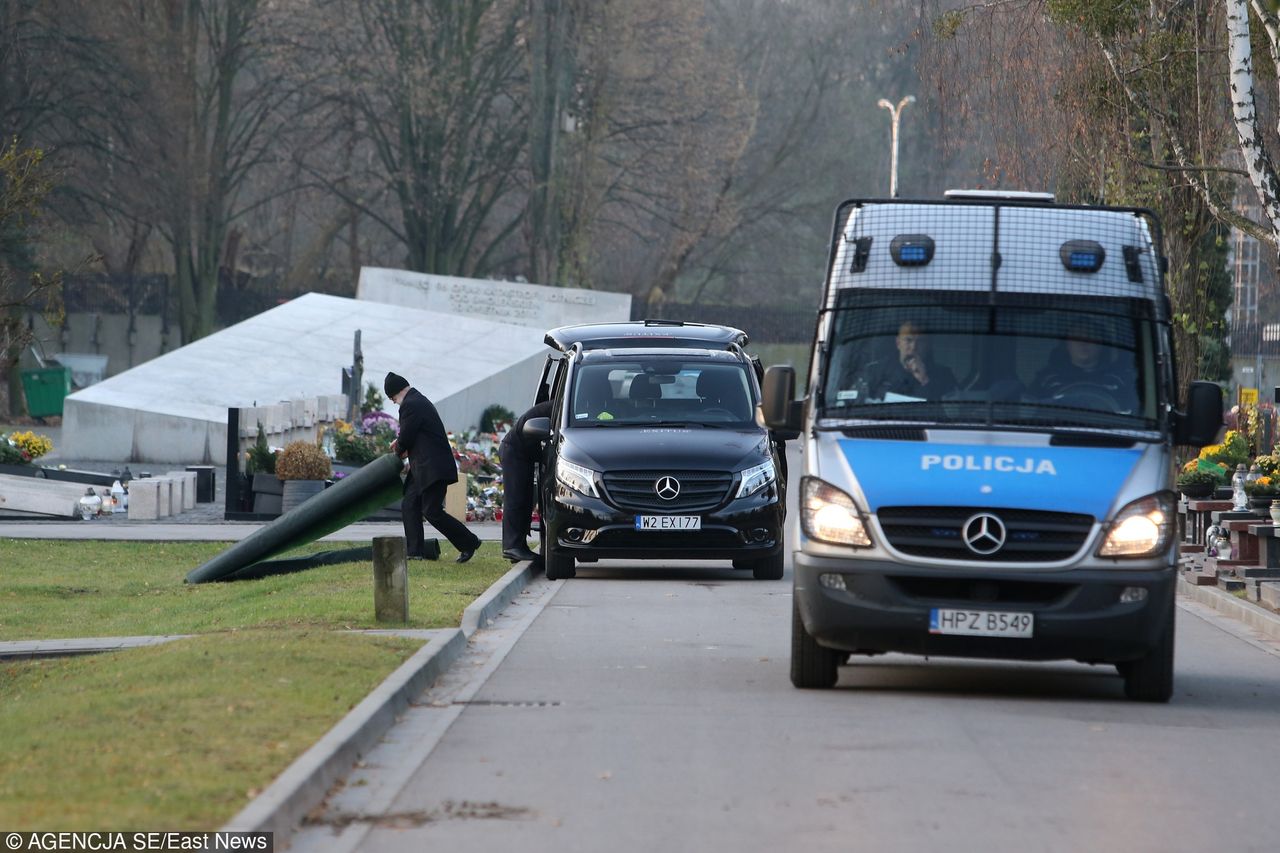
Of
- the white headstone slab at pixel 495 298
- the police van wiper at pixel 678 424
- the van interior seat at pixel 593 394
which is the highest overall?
the white headstone slab at pixel 495 298

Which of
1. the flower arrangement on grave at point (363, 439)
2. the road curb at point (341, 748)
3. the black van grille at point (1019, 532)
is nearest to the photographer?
the road curb at point (341, 748)

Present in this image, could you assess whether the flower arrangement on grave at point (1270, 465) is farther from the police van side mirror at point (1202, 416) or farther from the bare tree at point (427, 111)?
the bare tree at point (427, 111)

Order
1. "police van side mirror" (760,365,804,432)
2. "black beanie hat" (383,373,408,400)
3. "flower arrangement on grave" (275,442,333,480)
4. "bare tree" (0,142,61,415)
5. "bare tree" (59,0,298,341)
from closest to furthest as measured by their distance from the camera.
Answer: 1. "police van side mirror" (760,365,804,432)
2. "black beanie hat" (383,373,408,400)
3. "bare tree" (0,142,61,415)
4. "flower arrangement on grave" (275,442,333,480)
5. "bare tree" (59,0,298,341)

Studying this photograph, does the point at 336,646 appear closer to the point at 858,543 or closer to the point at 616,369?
the point at 858,543

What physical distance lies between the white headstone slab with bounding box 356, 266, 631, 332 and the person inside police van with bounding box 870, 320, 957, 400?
4037 centimetres

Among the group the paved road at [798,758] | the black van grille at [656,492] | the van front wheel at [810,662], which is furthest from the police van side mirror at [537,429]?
the van front wheel at [810,662]

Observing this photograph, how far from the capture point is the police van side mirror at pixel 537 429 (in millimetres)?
19328

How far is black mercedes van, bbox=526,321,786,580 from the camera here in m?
18.3

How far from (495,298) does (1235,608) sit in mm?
36804

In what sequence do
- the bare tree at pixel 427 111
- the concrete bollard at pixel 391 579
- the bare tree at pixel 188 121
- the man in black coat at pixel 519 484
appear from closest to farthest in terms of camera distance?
1. the concrete bollard at pixel 391 579
2. the man in black coat at pixel 519 484
3. the bare tree at pixel 188 121
4. the bare tree at pixel 427 111

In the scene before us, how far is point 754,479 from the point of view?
60.7ft

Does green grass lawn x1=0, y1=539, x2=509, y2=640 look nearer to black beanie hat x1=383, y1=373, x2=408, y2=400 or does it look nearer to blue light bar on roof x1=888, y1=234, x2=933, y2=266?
black beanie hat x1=383, y1=373, x2=408, y2=400

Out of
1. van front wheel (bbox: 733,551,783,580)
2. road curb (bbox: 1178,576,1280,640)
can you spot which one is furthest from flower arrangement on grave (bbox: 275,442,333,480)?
road curb (bbox: 1178,576,1280,640)

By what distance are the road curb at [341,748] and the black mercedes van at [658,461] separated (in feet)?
13.9
